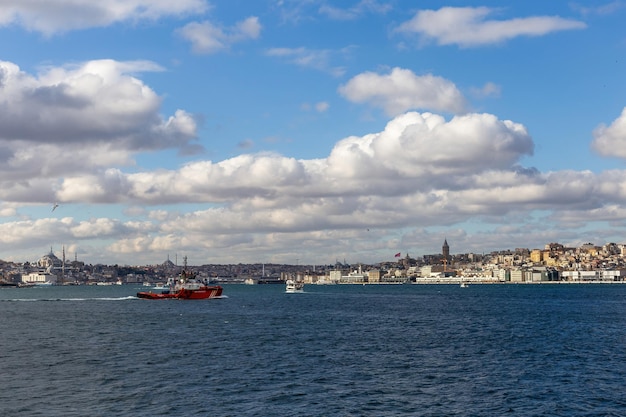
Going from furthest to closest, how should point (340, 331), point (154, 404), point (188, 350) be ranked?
1. point (340, 331)
2. point (188, 350)
3. point (154, 404)

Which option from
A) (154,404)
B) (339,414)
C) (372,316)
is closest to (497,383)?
(339,414)

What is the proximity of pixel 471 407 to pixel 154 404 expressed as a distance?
A: 2131 cm

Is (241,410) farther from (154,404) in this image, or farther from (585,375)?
(585,375)

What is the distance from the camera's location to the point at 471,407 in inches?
1816

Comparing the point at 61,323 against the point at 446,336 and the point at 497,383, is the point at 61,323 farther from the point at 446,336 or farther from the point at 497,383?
the point at 497,383

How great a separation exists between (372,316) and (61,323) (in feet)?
185

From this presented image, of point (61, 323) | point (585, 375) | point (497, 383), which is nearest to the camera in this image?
point (497, 383)

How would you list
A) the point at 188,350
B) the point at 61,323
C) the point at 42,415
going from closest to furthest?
the point at 42,415
the point at 188,350
the point at 61,323

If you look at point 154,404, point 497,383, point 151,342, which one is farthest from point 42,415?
point 151,342

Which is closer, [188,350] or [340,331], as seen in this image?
[188,350]

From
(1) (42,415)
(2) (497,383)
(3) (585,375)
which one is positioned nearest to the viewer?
(1) (42,415)

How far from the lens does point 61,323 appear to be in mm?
116500

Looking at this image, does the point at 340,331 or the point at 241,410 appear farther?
the point at 340,331

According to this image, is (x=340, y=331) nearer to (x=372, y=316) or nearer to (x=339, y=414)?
(x=372, y=316)
